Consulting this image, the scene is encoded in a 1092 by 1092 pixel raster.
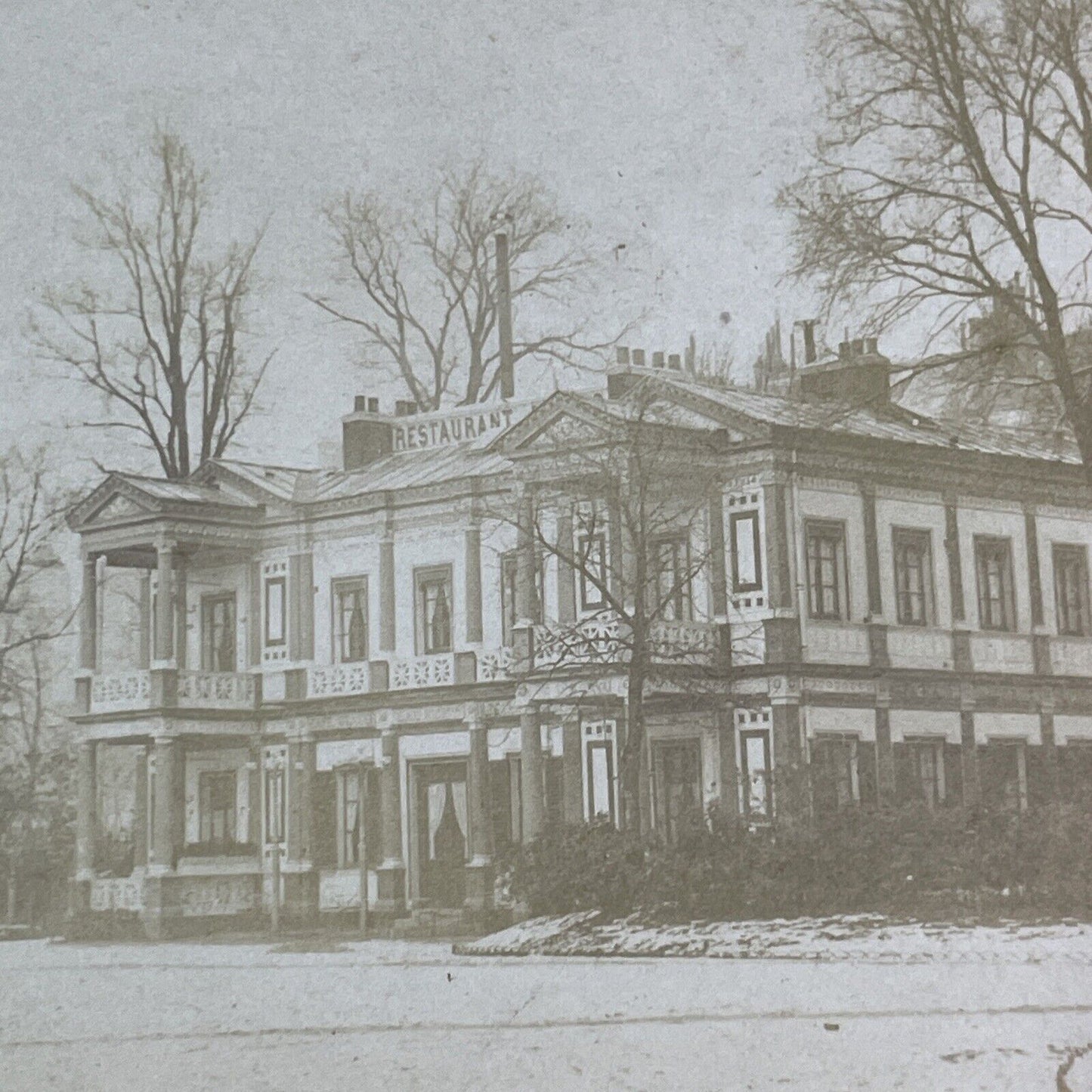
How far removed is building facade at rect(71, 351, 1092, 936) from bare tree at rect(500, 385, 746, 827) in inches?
0.8

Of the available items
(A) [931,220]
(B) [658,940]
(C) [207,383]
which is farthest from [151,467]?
(A) [931,220]

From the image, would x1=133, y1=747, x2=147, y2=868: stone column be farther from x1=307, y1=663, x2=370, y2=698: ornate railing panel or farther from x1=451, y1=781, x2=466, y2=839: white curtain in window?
x1=451, y1=781, x2=466, y2=839: white curtain in window

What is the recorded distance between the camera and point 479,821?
40.5 feet

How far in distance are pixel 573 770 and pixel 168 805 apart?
2842 millimetres

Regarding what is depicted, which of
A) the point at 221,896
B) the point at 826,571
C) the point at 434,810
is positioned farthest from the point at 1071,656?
the point at 221,896

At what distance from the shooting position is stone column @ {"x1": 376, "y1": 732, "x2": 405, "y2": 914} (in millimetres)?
11586

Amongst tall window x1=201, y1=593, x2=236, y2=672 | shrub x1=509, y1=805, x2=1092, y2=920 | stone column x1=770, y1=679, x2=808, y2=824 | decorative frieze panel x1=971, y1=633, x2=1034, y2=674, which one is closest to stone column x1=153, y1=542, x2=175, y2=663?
tall window x1=201, y1=593, x2=236, y2=672

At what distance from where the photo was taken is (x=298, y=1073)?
8766 mm

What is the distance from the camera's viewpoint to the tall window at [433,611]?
476 inches

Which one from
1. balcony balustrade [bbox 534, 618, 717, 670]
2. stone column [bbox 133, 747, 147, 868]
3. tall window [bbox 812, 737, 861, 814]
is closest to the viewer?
tall window [bbox 812, 737, 861, 814]

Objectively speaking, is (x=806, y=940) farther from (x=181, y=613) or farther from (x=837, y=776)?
(x=181, y=613)

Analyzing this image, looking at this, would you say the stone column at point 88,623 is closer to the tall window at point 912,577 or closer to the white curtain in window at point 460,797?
the white curtain in window at point 460,797

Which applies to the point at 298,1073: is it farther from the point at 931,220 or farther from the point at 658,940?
the point at 931,220

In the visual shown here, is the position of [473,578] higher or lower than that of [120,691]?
higher
